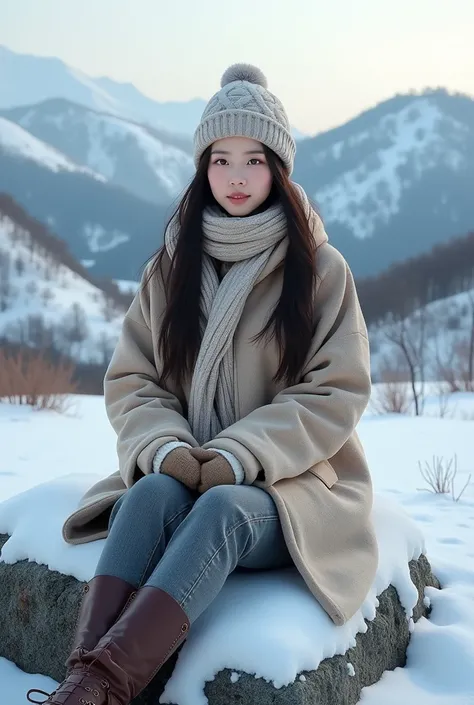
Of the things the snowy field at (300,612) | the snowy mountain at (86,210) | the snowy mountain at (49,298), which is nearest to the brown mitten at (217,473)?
the snowy field at (300,612)

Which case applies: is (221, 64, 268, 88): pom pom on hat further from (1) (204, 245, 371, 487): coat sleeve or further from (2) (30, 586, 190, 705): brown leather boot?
(2) (30, 586, 190, 705): brown leather boot

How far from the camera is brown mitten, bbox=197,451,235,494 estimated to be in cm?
188

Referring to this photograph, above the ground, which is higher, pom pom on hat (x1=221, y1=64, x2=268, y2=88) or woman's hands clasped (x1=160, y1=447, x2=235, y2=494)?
pom pom on hat (x1=221, y1=64, x2=268, y2=88)

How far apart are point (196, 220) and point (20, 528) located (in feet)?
3.59

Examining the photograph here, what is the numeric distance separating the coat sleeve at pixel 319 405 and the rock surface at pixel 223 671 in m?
0.46

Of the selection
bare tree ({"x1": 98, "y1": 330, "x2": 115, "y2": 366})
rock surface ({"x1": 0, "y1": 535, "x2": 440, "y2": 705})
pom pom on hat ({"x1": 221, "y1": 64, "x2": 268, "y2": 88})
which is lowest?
bare tree ({"x1": 98, "y1": 330, "x2": 115, "y2": 366})

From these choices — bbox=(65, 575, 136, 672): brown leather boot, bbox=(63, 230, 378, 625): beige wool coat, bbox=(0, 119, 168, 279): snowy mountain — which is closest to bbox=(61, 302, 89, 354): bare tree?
bbox=(0, 119, 168, 279): snowy mountain

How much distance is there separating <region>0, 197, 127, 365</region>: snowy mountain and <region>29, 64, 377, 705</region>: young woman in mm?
Result: 43241

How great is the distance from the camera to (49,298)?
53.2m

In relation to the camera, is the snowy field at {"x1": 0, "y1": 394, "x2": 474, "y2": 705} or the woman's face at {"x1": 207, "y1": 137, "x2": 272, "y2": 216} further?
the woman's face at {"x1": 207, "y1": 137, "x2": 272, "y2": 216}

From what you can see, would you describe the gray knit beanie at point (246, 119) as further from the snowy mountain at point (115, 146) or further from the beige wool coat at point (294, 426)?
the snowy mountain at point (115, 146)

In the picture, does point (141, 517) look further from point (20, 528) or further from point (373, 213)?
point (373, 213)

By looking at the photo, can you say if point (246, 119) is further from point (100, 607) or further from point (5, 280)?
point (5, 280)

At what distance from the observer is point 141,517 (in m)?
1.82
